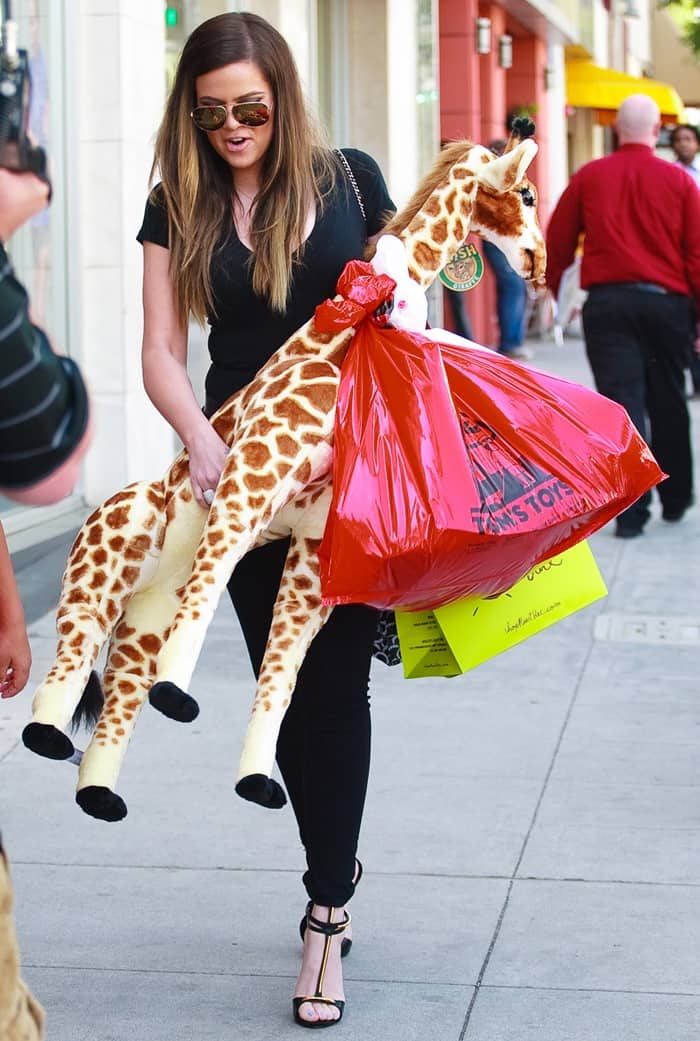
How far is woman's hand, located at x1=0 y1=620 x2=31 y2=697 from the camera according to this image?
268 cm

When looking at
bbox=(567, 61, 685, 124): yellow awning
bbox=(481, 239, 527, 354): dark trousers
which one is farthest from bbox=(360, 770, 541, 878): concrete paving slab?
bbox=(567, 61, 685, 124): yellow awning

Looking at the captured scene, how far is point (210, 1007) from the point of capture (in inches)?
137

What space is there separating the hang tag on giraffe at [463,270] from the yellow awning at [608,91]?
21.9 m

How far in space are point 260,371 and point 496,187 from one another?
0.64 meters

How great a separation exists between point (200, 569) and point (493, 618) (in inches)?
29.5

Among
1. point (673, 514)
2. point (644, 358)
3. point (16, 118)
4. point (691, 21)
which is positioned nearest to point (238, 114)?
point (16, 118)

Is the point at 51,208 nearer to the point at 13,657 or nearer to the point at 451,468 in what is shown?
the point at 451,468

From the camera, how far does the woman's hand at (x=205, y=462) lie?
324cm

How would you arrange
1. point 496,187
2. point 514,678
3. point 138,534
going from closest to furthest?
point 138,534 < point 496,187 < point 514,678

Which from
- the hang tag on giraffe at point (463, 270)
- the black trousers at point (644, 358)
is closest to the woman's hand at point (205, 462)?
the hang tag on giraffe at point (463, 270)

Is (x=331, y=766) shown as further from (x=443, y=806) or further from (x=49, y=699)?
(x=443, y=806)

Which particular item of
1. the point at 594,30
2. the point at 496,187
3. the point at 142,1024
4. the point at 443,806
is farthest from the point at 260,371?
the point at 594,30

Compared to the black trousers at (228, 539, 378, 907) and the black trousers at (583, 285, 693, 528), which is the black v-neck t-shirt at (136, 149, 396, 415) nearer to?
the black trousers at (228, 539, 378, 907)

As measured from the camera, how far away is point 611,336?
8492mm
